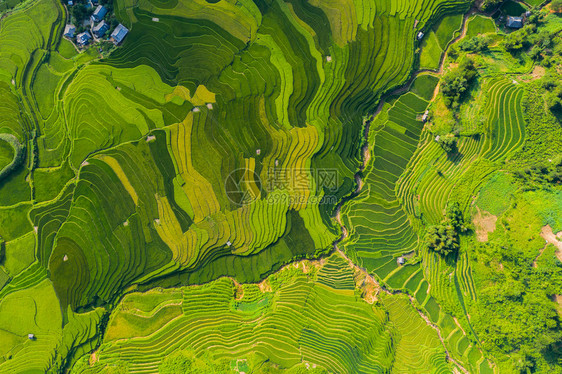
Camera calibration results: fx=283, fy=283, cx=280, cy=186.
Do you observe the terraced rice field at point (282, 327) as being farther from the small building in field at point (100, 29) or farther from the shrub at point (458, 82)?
the small building in field at point (100, 29)

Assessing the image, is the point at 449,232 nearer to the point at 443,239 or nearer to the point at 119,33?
the point at 443,239

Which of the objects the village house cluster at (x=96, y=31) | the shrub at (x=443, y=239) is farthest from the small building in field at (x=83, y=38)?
the shrub at (x=443, y=239)

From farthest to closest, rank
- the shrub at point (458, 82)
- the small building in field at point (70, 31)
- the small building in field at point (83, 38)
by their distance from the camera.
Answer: the small building in field at point (70, 31)
the small building in field at point (83, 38)
the shrub at point (458, 82)

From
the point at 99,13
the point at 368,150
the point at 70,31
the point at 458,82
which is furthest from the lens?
the point at 368,150

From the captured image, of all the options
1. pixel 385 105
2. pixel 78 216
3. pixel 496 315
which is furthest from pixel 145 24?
pixel 496 315
